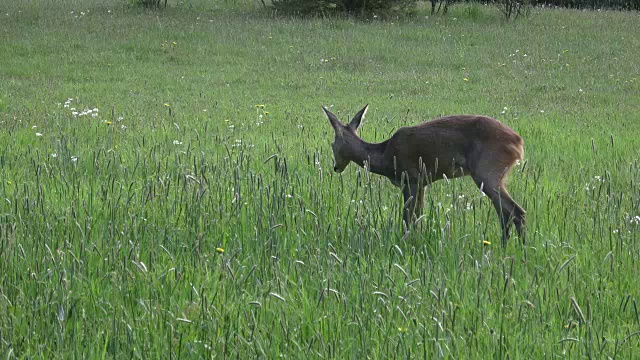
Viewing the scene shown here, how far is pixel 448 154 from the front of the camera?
19.4 ft

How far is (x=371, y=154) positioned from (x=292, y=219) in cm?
145

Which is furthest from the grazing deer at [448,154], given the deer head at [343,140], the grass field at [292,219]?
the grass field at [292,219]

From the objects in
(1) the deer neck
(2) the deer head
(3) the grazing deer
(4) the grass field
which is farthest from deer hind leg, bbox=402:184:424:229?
(2) the deer head

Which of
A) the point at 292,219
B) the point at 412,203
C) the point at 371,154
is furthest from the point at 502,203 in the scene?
the point at 292,219

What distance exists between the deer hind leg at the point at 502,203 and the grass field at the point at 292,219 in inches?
4.7

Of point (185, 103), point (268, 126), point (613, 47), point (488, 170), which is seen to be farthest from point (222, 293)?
point (613, 47)

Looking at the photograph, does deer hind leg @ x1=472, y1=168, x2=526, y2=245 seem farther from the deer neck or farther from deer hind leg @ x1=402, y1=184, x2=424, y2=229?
the deer neck

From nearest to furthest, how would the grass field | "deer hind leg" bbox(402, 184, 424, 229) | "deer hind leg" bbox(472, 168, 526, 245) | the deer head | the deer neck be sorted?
the grass field, "deer hind leg" bbox(472, 168, 526, 245), "deer hind leg" bbox(402, 184, 424, 229), the deer neck, the deer head

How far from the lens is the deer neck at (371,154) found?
6309 millimetres

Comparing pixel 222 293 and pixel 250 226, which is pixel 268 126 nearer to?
pixel 250 226

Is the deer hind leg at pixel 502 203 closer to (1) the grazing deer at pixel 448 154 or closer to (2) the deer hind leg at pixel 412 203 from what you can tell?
(1) the grazing deer at pixel 448 154

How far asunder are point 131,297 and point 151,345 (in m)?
0.50

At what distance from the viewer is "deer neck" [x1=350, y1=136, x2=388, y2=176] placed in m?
6.31

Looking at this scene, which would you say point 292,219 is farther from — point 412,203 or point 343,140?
point 343,140
